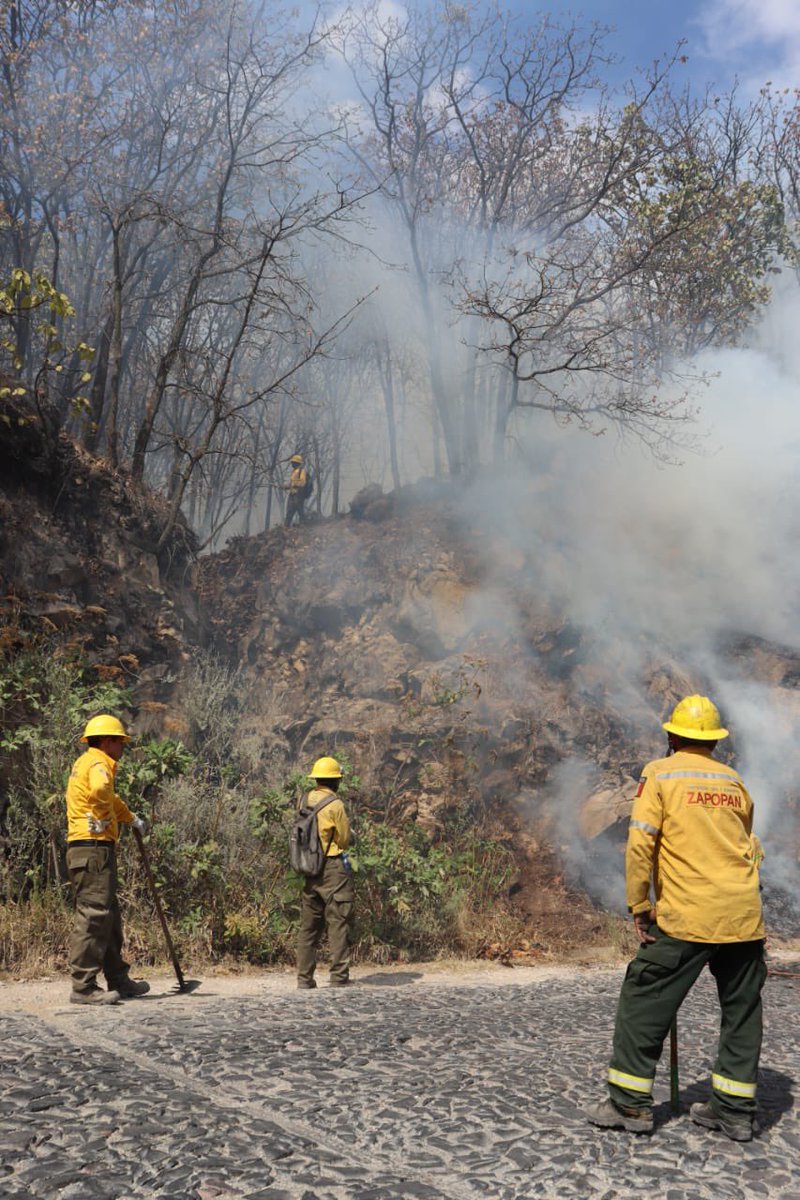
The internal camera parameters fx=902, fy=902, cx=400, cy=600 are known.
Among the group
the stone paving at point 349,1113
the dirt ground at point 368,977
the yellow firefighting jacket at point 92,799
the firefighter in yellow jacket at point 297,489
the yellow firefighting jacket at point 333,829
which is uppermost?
the firefighter in yellow jacket at point 297,489

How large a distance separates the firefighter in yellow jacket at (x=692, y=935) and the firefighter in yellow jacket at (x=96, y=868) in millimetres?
3636

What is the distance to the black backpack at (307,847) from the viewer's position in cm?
686

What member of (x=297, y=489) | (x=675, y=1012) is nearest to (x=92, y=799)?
(x=675, y=1012)

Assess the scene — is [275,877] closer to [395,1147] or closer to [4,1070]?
[4,1070]

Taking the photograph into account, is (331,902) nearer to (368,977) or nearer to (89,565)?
(368,977)

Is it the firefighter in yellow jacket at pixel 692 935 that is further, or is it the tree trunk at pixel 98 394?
the tree trunk at pixel 98 394

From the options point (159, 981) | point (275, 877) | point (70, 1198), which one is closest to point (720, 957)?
point (70, 1198)

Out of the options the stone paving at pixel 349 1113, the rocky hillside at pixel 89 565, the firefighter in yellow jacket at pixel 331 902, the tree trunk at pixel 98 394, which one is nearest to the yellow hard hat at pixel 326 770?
the firefighter in yellow jacket at pixel 331 902

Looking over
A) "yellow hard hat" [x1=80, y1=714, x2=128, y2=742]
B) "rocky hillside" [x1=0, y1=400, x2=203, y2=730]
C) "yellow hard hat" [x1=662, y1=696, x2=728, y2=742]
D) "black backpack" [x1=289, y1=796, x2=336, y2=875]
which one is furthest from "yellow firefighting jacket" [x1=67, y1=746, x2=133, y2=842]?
"yellow hard hat" [x1=662, y1=696, x2=728, y2=742]

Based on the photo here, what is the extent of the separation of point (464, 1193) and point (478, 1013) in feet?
9.63

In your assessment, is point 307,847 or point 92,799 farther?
point 307,847

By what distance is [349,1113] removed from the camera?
3.44 metres

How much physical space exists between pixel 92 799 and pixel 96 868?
17.5 inches

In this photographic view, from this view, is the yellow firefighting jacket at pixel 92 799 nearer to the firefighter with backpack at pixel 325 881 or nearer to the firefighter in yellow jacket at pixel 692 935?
the firefighter with backpack at pixel 325 881
